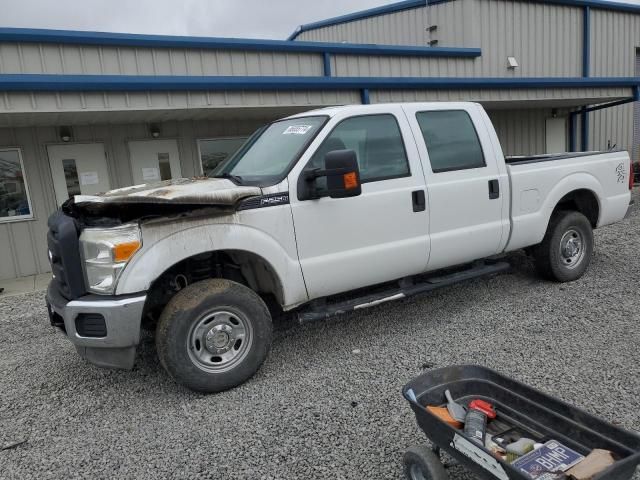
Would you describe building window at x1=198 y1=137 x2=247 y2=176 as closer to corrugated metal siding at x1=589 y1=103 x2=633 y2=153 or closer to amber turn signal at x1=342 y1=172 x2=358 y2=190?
amber turn signal at x1=342 y1=172 x2=358 y2=190

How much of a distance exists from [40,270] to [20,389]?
557 cm

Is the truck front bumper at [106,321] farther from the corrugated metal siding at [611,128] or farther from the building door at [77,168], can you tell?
the corrugated metal siding at [611,128]

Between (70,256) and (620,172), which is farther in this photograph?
(620,172)

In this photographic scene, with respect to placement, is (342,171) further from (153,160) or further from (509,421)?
(153,160)

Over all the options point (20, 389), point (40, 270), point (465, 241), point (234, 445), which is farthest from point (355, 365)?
point (40, 270)

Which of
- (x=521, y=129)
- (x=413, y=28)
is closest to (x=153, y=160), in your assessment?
(x=413, y=28)

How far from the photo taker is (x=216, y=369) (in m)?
3.68

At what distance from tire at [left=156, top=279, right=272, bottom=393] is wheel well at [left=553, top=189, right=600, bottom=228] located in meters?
3.96

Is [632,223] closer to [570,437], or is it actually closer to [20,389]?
[570,437]

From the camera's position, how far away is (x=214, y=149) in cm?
1024

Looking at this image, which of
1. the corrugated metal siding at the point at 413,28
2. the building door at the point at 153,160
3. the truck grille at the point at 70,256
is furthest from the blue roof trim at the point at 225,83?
the corrugated metal siding at the point at 413,28

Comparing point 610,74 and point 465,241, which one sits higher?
point 610,74

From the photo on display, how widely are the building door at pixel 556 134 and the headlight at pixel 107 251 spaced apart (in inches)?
568

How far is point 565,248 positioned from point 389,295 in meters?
2.59
